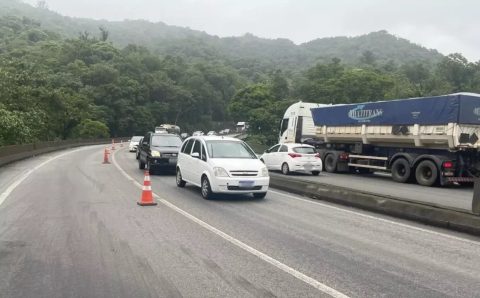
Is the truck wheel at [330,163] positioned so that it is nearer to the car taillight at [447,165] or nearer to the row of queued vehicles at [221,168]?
the car taillight at [447,165]

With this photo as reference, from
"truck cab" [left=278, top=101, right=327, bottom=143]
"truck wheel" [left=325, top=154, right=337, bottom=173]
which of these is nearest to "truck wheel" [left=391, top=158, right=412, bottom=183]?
"truck wheel" [left=325, top=154, right=337, bottom=173]

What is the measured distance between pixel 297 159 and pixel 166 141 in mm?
6105

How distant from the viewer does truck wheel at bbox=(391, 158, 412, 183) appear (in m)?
20.1

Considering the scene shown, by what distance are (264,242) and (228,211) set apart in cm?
333

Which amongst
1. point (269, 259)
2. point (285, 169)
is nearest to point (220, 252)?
point (269, 259)

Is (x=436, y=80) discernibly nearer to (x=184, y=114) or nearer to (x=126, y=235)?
(x=184, y=114)

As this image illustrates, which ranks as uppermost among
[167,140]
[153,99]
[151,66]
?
[151,66]

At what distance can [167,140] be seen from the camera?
2188 centimetres

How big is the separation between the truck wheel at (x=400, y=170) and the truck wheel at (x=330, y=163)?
14.2ft

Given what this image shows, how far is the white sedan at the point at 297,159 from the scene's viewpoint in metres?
22.6

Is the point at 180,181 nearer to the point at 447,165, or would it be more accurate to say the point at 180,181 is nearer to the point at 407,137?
the point at 407,137

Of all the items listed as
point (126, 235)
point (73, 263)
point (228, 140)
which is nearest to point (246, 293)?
point (73, 263)

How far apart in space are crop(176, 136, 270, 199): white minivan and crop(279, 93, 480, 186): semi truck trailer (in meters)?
8.37

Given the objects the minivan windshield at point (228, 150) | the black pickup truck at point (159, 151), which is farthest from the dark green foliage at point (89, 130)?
the minivan windshield at point (228, 150)
